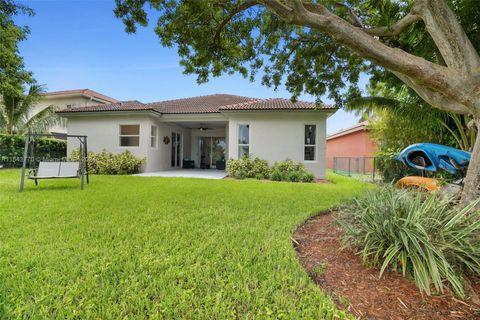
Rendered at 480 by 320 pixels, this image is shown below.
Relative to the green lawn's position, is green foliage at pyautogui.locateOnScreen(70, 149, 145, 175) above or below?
above

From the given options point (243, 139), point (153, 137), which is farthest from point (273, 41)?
point (153, 137)

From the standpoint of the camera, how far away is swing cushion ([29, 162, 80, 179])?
7.80 m

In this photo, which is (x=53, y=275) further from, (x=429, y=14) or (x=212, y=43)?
(x=212, y=43)

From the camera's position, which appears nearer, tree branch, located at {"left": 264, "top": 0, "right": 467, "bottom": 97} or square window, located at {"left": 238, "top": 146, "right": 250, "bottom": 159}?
tree branch, located at {"left": 264, "top": 0, "right": 467, "bottom": 97}

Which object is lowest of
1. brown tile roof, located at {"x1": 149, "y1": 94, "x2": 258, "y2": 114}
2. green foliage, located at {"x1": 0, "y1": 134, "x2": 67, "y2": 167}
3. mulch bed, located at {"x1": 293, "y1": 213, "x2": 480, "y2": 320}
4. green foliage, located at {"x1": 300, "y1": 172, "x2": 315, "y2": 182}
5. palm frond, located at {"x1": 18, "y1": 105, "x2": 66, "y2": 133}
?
mulch bed, located at {"x1": 293, "y1": 213, "x2": 480, "y2": 320}

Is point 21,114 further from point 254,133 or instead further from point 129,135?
point 254,133

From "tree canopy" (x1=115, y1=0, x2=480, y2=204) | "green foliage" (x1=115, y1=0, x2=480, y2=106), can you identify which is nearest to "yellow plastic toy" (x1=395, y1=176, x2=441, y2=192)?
"tree canopy" (x1=115, y1=0, x2=480, y2=204)

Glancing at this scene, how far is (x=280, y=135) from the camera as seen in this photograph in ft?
46.0

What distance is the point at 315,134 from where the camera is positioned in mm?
13883

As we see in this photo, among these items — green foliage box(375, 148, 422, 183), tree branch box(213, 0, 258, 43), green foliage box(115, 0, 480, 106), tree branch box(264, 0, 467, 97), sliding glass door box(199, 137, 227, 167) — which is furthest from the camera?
sliding glass door box(199, 137, 227, 167)

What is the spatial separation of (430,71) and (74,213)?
680 cm

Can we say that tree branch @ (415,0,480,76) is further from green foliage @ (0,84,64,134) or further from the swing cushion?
green foliage @ (0,84,64,134)

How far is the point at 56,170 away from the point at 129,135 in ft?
23.9

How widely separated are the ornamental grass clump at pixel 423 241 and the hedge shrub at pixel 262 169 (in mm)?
9437
